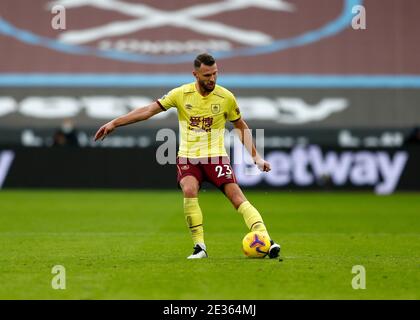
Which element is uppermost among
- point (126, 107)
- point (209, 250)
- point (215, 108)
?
point (126, 107)

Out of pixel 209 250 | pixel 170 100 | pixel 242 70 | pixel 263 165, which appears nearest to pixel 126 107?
pixel 242 70

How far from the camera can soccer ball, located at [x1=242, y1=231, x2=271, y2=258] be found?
10.5m

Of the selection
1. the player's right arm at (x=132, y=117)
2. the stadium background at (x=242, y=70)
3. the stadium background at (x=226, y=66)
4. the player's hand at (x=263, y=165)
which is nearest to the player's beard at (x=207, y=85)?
the player's right arm at (x=132, y=117)

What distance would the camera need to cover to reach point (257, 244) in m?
10.5

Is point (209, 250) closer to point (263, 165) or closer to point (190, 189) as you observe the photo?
point (190, 189)

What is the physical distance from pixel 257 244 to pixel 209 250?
1.55 m

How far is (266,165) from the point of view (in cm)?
1071

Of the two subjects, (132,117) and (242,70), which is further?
(242,70)

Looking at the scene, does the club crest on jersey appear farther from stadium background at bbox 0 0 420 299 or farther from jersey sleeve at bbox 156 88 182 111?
stadium background at bbox 0 0 420 299

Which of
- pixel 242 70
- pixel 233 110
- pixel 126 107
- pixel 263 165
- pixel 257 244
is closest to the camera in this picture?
pixel 257 244

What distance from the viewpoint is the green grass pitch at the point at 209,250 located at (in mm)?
8359

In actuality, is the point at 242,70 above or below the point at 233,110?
above

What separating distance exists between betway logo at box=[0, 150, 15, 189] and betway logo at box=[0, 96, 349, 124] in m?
5.89
